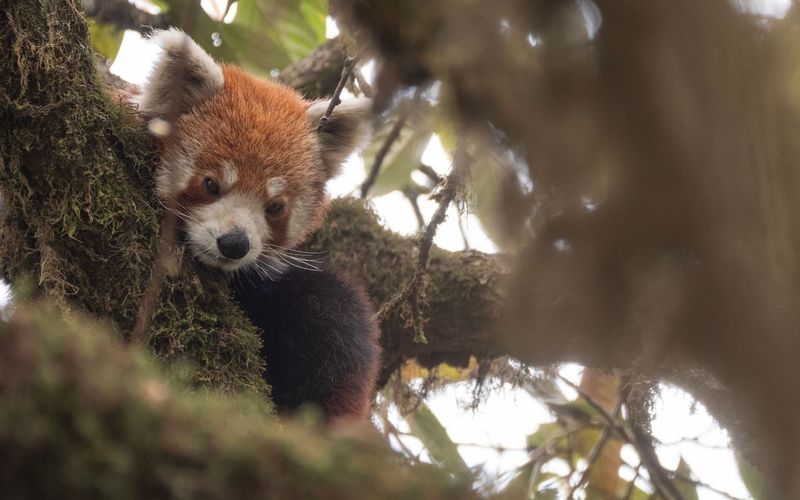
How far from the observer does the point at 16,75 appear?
2549 millimetres

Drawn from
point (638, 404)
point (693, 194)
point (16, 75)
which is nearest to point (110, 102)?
point (16, 75)

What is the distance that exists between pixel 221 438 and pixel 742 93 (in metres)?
0.70

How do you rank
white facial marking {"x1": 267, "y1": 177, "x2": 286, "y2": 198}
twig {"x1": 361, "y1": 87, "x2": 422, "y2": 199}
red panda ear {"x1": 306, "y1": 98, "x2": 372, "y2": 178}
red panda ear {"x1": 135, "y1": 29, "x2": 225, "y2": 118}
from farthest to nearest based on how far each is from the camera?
red panda ear {"x1": 306, "y1": 98, "x2": 372, "y2": 178} → white facial marking {"x1": 267, "y1": 177, "x2": 286, "y2": 198} → red panda ear {"x1": 135, "y1": 29, "x2": 225, "y2": 118} → twig {"x1": 361, "y1": 87, "x2": 422, "y2": 199}

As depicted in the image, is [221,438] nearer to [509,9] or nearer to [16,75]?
[509,9]

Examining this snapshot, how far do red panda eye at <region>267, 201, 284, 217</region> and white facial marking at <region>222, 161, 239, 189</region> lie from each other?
22cm

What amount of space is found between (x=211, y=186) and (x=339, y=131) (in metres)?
0.85

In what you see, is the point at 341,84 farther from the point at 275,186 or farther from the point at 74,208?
the point at 74,208

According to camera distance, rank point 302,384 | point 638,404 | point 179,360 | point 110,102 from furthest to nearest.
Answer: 1. point 638,404
2. point 302,384
3. point 110,102
4. point 179,360

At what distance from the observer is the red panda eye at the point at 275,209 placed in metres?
3.78

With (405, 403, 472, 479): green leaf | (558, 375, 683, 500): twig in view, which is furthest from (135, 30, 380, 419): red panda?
(558, 375, 683, 500): twig

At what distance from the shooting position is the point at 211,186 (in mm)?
3584

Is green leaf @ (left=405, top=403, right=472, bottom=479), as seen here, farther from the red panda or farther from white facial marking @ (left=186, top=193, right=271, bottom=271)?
white facial marking @ (left=186, top=193, right=271, bottom=271)

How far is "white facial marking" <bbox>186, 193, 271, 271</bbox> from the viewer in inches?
127

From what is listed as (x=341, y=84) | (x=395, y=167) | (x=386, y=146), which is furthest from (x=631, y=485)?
(x=341, y=84)
